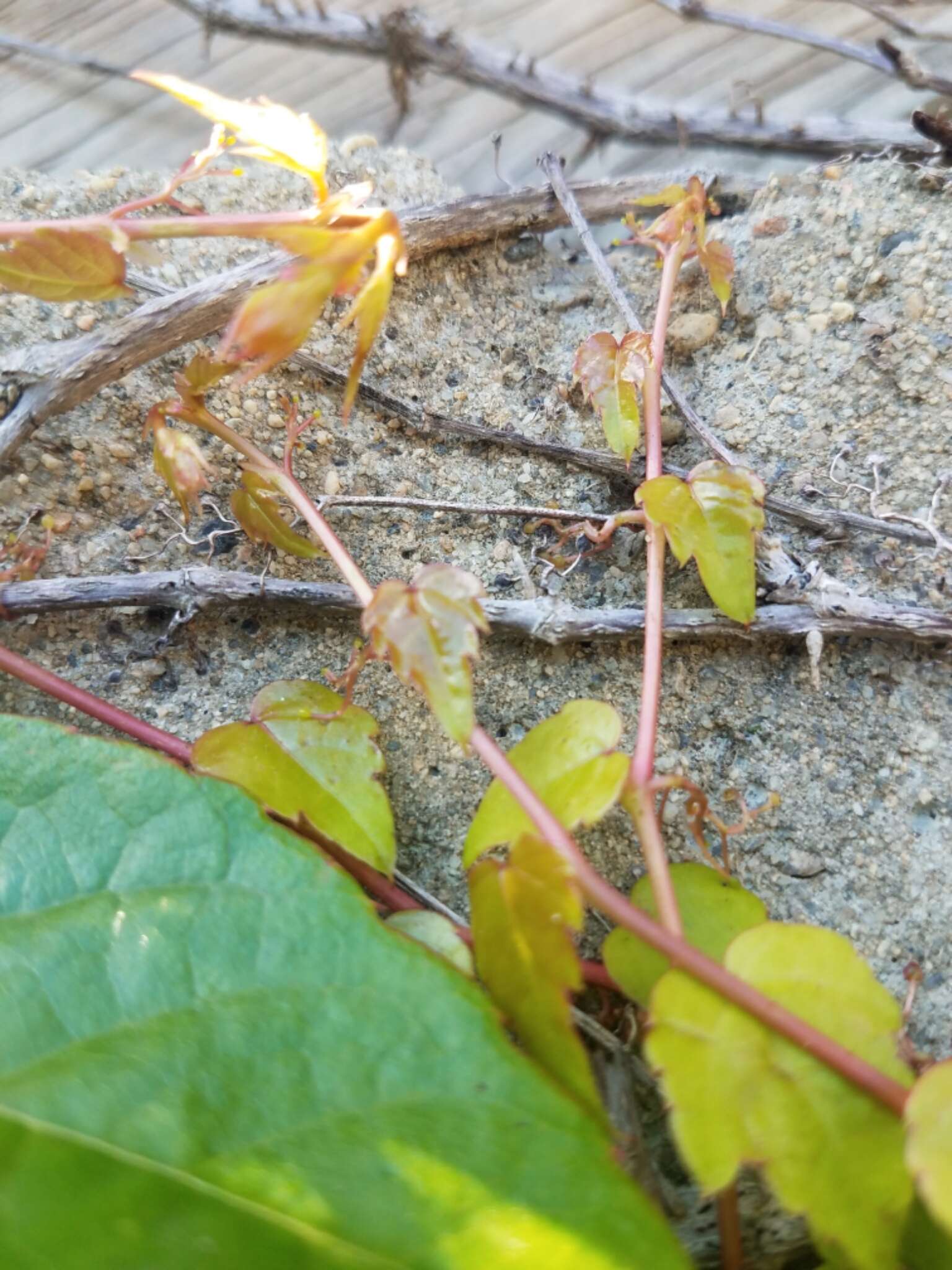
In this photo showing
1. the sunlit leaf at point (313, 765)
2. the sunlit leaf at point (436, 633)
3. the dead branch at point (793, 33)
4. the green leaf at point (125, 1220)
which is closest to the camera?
the green leaf at point (125, 1220)

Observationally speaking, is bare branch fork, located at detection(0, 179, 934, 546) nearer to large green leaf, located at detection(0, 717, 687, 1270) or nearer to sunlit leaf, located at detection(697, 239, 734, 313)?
sunlit leaf, located at detection(697, 239, 734, 313)

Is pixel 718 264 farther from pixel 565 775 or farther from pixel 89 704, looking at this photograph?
pixel 89 704

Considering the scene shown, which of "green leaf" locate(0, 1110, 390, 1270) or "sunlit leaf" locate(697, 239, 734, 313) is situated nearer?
"green leaf" locate(0, 1110, 390, 1270)

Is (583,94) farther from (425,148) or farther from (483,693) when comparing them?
(483,693)

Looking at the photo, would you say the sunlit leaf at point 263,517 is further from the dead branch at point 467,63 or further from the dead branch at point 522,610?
the dead branch at point 467,63

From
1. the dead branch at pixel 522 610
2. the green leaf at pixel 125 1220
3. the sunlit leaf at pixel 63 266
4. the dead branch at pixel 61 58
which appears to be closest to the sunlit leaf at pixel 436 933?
the green leaf at pixel 125 1220

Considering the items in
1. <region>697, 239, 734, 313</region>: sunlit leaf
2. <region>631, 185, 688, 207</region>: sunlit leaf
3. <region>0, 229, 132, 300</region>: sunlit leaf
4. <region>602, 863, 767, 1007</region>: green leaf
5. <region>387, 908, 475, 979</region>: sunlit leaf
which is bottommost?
<region>602, 863, 767, 1007</region>: green leaf

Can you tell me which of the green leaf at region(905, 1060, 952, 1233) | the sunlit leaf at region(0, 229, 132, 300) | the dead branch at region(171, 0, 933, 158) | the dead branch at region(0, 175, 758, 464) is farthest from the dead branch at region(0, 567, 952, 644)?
the dead branch at region(171, 0, 933, 158)
